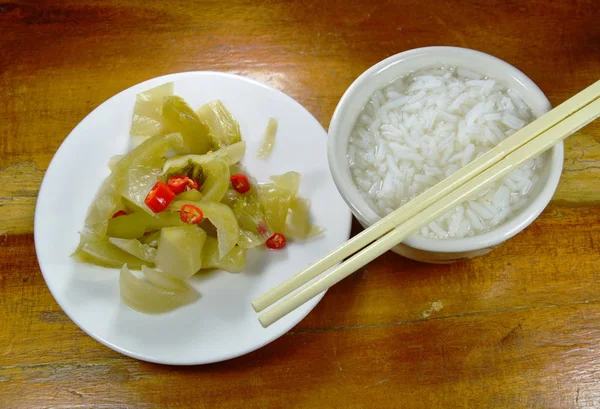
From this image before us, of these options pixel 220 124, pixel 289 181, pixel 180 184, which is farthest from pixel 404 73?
pixel 180 184

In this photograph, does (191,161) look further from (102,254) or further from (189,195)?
(102,254)

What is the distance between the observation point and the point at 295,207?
159 centimetres

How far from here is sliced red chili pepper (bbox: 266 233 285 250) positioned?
1558mm

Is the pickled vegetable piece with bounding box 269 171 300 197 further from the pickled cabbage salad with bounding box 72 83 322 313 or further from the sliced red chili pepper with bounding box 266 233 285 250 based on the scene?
the sliced red chili pepper with bounding box 266 233 285 250

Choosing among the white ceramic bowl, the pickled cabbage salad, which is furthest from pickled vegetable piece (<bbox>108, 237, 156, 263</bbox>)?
the white ceramic bowl

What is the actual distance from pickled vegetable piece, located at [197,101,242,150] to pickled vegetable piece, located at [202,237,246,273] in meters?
0.30

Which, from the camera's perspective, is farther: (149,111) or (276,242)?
(149,111)

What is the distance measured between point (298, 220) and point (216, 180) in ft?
0.75

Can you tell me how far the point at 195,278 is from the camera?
5.09ft

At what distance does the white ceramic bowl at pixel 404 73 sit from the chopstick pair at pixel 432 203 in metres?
0.09

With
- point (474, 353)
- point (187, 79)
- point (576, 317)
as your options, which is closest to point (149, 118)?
point (187, 79)

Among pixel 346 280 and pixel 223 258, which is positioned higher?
pixel 223 258

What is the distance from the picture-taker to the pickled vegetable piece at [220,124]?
167 centimetres

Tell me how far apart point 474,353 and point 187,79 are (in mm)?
1082
